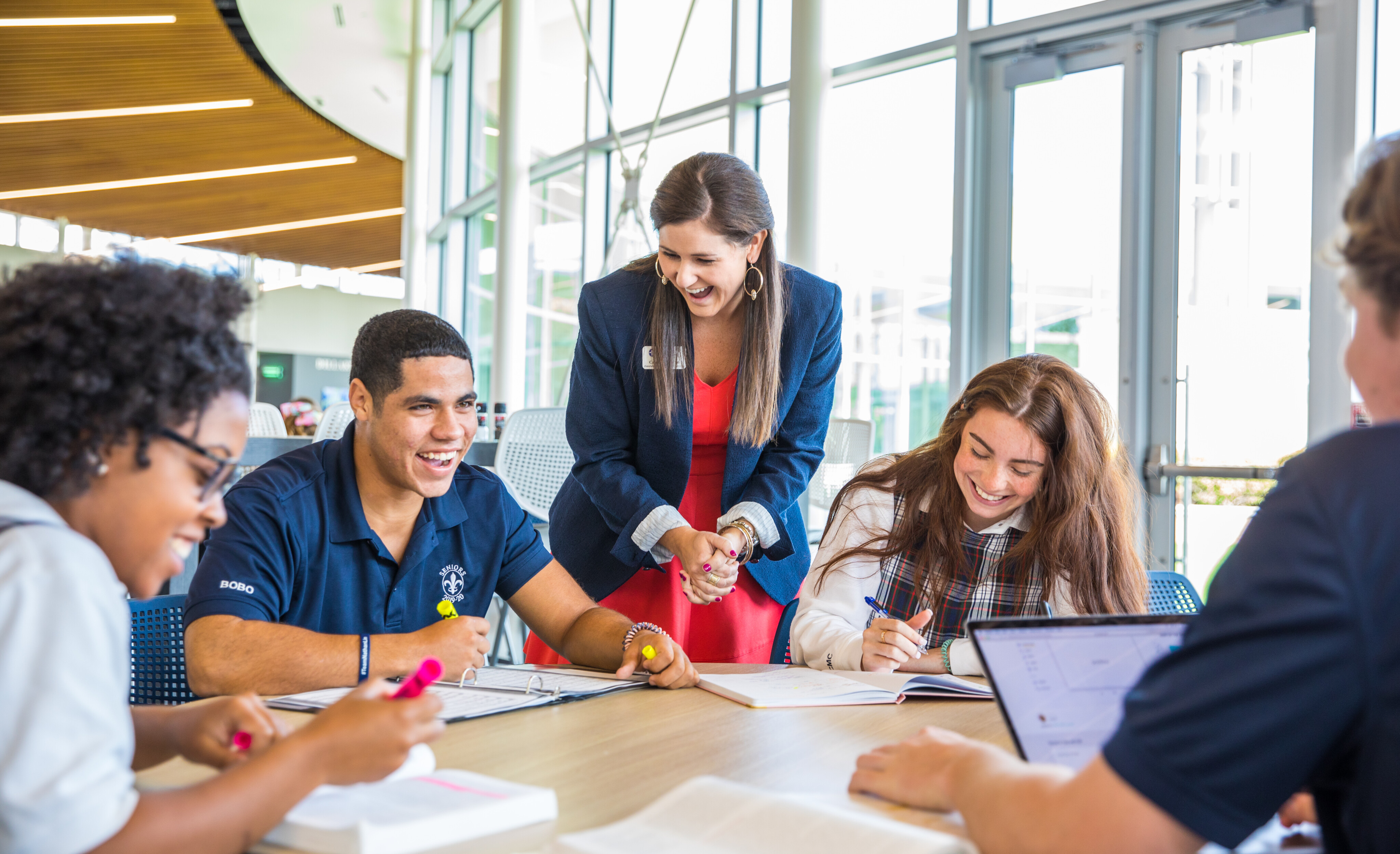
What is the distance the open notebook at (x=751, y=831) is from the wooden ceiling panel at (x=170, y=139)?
316 inches

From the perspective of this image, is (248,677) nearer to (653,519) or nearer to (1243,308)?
(653,519)

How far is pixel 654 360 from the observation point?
2.16 meters

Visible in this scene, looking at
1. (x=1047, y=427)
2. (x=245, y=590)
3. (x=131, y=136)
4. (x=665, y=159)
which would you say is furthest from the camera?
(x=131, y=136)

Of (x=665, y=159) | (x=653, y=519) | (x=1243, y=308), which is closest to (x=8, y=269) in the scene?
(x=653, y=519)

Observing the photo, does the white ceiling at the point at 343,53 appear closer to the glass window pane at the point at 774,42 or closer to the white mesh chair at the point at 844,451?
the glass window pane at the point at 774,42

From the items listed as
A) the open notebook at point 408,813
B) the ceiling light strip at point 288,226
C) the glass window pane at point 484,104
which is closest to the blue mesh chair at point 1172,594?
the open notebook at point 408,813

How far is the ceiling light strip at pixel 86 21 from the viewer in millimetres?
7668

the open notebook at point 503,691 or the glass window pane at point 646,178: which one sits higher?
the glass window pane at point 646,178

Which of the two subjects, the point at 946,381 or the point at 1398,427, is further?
the point at 946,381

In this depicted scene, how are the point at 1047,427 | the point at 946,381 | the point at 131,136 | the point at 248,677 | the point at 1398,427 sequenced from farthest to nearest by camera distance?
1. the point at 131,136
2. the point at 946,381
3. the point at 1047,427
4. the point at 248,677
5. the point at 1398,427

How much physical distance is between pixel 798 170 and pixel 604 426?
2.28 m

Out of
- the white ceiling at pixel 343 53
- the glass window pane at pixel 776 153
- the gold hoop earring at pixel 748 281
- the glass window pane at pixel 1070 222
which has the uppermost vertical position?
the white ceiling at pixel 343 53

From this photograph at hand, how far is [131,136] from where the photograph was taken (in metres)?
10.5

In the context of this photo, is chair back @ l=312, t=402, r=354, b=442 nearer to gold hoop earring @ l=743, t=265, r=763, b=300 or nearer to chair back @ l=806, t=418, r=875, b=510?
chair back @ l=806, t=418, r=875, b=510
